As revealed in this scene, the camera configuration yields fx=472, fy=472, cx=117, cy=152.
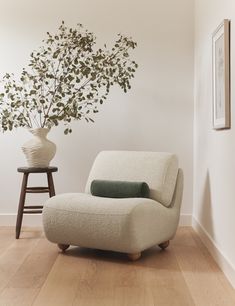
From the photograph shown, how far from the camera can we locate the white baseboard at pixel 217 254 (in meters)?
2.60

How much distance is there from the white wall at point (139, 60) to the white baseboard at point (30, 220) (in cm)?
A: 7

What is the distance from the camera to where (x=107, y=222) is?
3.02 m

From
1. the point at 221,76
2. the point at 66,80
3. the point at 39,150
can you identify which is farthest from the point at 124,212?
the point at 66,80

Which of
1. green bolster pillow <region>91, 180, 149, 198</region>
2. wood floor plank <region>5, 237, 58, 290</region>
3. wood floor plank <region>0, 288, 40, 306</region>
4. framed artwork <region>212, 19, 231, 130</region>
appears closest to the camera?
wood floor plank <region>0, 288, 40, 306</region>

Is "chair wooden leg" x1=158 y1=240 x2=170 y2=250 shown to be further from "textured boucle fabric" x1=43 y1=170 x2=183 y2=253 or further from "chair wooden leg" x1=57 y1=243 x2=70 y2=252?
"chair wooden leg" x1=57 y1=243 x2=70 y2=252

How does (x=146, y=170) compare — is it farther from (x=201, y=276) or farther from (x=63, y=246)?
(x=201, y=276)

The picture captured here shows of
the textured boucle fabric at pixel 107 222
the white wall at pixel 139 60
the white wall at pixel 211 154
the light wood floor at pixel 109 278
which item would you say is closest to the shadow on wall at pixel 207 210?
the white wall at pixel 211 154

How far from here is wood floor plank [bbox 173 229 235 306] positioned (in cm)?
231

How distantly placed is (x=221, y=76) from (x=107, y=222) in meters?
1.16

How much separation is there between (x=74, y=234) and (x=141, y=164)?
2.52 feet

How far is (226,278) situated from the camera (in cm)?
→ 268

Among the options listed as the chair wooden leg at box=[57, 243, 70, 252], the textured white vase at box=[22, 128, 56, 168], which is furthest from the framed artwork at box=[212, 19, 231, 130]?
the textured white vase at box=[22, 128, 56, 168]

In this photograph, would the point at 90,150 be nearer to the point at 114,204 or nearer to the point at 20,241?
the point at 20,241

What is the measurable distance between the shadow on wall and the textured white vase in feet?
4.24
